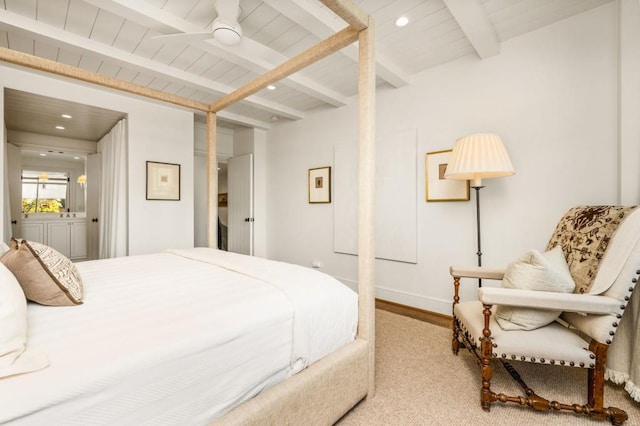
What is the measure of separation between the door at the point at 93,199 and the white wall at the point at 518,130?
458 centimetres

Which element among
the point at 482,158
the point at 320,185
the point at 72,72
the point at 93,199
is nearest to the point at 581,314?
the point at 482,158

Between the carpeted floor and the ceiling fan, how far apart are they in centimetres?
247

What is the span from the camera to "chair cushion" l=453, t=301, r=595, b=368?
1422 millimetres

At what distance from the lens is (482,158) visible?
7.11ft

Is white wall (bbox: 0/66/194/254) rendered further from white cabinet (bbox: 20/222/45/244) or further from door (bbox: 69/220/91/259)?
white cabinet (bbox: 20/222/45/244)

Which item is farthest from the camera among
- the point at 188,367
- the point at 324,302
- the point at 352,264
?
the point at 352,264

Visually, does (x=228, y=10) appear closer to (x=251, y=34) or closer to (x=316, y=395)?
(x=251, y=34)

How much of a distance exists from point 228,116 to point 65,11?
225 cm

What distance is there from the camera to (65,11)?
7.02 ft

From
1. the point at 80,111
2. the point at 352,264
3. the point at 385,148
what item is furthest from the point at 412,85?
the point at 80,111

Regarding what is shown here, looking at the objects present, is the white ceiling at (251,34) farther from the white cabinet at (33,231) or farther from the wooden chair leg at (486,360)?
the white cabinet at (33,231)

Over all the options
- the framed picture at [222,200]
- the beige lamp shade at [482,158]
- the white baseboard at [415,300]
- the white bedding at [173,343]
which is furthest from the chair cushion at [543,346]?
the framed picture at [222,200]

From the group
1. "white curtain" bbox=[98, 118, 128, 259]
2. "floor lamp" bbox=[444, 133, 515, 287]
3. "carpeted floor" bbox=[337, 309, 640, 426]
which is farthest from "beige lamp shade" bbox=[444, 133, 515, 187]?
"white curtain" bbox=[98, 118, 128, 259]

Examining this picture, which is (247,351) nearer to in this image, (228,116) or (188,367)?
(188,367)
